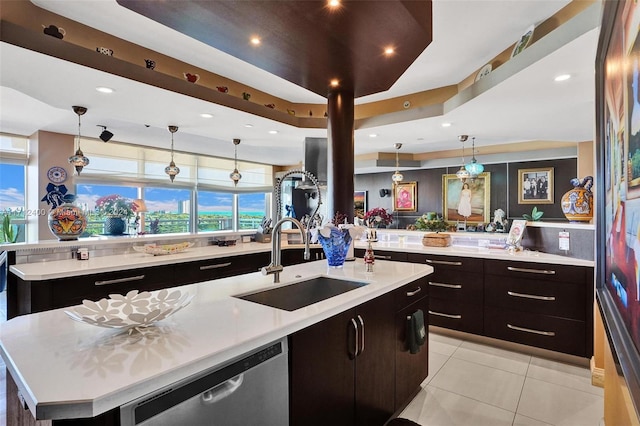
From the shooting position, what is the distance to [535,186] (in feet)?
21.1

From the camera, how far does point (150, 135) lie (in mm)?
5273

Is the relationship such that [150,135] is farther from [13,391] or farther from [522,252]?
[522,252]

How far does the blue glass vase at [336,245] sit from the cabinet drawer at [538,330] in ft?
5.64

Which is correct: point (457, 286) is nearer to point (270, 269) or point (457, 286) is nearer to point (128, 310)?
point (270, 269)

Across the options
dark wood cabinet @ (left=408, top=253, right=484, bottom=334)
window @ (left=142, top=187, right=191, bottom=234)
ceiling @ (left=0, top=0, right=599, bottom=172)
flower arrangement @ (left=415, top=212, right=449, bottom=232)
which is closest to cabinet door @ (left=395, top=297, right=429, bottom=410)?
dark wood cabinet @ (left=408, top=253, right=484, bottom=334)

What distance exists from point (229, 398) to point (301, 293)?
38.1 inches

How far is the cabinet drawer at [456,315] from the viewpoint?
3184 mm

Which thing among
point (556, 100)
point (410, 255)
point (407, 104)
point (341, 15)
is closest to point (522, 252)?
point (410, 255)

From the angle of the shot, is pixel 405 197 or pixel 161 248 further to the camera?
pixel 405 197

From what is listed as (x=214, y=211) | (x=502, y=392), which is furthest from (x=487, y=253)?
(x=214, y=211)

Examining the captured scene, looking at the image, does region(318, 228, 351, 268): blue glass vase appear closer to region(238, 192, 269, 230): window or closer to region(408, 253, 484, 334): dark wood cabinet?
region(408, 253, 484, 334): dark wood cabinet

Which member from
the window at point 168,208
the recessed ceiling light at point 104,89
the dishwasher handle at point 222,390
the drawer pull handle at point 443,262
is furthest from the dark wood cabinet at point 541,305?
the window at point 168,208

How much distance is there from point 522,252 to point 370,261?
5.97 feet

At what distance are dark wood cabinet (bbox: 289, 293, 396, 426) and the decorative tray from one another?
7.01 feet
